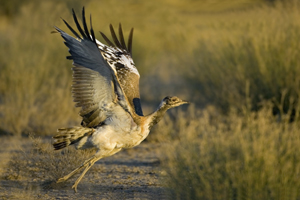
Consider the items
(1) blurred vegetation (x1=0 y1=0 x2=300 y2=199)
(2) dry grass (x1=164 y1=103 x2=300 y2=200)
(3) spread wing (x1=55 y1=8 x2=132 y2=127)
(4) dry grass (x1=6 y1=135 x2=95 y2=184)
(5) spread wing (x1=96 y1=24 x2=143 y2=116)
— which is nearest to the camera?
(2) dry grass (x1=164 y1=103 x2=300 y2=200)

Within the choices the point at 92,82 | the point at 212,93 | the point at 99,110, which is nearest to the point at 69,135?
the point at 99,110

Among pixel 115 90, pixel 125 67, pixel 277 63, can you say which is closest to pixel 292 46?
pixel 277 63

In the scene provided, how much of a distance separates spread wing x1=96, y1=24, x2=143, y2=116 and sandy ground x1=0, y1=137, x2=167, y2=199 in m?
0.82

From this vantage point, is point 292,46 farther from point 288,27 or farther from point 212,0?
point 212,0

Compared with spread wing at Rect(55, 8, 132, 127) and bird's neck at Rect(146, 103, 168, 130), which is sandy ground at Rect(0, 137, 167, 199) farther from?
spread wing at Rect(55, 8, 132, 127)

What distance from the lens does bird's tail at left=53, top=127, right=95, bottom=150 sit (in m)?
5.52

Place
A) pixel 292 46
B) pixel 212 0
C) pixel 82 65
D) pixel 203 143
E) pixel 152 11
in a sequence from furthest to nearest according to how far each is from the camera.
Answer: pixel 212 0 < pixel 152 11 < pixel 292 46 < pixel 82 65 < pixel 203 143

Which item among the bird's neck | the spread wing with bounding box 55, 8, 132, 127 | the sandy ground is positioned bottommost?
the sandy ground

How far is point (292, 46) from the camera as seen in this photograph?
844 cm

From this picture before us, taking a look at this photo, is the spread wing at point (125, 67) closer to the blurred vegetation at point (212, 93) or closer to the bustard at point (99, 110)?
the bustard at point (99, 110)

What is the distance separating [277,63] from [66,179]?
4654 mm

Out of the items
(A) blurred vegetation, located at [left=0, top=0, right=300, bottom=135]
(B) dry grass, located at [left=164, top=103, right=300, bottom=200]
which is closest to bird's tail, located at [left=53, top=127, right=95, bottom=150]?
(B) dry grass, located at [left=164, top=103, right=300, bottom=200]

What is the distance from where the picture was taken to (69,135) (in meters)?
5.55

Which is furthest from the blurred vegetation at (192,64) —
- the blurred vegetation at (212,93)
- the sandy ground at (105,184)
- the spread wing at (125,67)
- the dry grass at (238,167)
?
the dry grass at (238,167)
